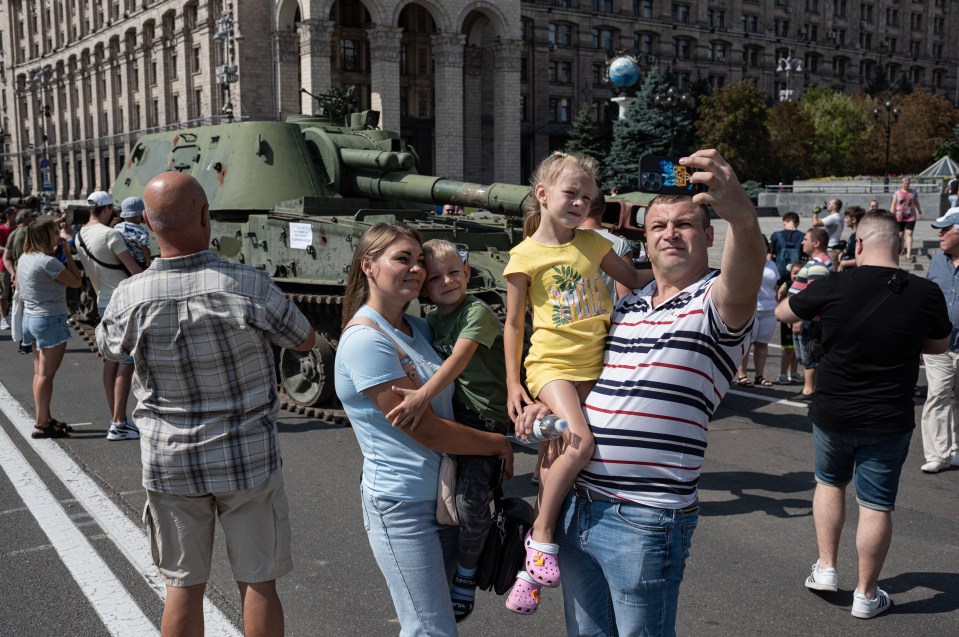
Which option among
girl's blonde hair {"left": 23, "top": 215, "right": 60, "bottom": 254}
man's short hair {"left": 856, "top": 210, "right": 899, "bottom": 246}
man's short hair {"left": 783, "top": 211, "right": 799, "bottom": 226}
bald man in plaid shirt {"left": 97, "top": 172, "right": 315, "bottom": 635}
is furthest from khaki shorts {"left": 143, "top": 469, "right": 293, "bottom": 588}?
man's short hair {"left": 783, "top": 211, "right": 799, "bottom": 226}

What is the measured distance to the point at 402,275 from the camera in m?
3.20

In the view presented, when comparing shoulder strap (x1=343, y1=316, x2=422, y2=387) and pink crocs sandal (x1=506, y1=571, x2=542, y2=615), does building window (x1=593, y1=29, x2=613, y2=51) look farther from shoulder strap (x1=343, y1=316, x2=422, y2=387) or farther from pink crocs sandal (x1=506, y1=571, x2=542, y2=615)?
pink crocs sandal (x1=506, y1=571, x2=542, y2=615)

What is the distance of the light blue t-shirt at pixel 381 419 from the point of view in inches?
120

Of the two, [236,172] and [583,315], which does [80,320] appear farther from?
[583,315]

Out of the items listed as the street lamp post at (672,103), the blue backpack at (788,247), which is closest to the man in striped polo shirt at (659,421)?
the blue backpack at (788,247)

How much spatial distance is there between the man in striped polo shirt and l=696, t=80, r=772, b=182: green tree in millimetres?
50285

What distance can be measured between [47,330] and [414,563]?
6324mm

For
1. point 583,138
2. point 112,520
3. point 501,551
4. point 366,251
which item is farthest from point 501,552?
point 583,138

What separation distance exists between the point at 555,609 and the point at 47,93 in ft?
290

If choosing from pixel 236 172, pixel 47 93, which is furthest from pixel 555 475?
pixel 47 93

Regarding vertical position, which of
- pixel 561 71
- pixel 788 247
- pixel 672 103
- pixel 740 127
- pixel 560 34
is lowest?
pixel 788 247

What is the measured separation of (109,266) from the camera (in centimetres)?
823

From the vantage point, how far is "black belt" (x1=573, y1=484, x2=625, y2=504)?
9.67 feet

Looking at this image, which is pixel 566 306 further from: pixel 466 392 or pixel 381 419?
pixel 381 419
